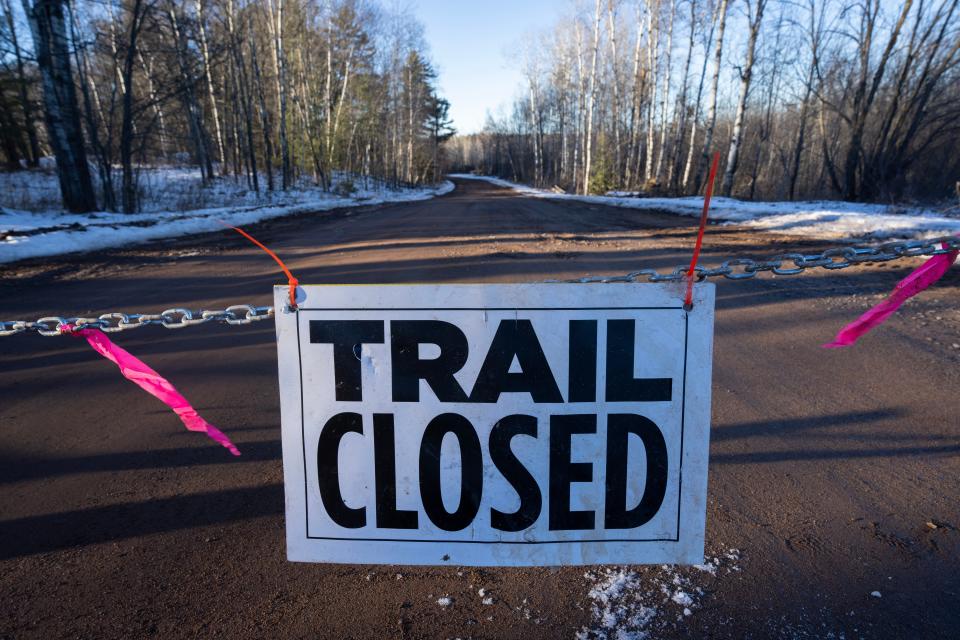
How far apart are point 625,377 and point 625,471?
27 centimetres

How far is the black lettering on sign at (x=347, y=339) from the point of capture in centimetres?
146

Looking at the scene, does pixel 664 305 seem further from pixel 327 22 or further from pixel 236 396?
pixel 327 22

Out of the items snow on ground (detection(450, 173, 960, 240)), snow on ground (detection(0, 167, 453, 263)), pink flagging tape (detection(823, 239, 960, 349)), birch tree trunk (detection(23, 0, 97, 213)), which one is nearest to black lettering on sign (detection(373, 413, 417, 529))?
snow on ground (detection(0, 167, 453, 263))

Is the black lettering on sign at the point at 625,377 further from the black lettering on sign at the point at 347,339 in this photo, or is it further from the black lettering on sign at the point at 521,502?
the black lettering on sign at the point at 347,339

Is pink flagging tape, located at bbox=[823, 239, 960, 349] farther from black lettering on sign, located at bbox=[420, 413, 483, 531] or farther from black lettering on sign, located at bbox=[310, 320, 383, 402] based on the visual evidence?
black lettering on sign, located at bbox=[310, 320, 383, 402]

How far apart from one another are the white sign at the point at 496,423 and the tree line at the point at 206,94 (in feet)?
50.9

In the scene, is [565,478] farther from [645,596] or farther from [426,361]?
[645,596]

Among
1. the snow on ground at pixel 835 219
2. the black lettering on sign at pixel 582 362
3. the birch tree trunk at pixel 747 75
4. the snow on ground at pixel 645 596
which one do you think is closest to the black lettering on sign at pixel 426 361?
the black lettering on sign at pixel 582 362

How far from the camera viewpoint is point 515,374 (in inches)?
57.5

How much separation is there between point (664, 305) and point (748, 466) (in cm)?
173

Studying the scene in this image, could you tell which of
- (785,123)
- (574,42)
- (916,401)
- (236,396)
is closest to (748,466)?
(916,401)

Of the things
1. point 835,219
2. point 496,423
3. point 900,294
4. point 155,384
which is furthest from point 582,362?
point 835,219

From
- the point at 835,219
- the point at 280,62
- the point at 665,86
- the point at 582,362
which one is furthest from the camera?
the point at 665,86

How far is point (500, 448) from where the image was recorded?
1.49 m
